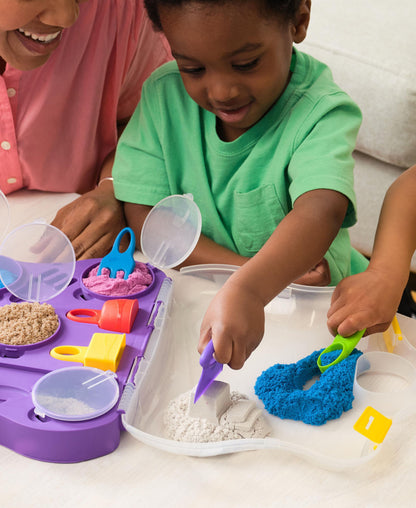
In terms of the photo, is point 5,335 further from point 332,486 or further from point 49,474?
point 332,486

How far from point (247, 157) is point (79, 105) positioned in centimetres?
31

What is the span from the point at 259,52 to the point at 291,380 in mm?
334

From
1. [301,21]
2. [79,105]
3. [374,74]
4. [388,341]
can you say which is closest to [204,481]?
[388,341]

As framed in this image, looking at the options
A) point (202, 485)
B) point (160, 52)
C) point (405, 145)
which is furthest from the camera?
point (405, 145)

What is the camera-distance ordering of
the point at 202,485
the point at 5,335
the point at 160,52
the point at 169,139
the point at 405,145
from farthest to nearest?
the point at 405,145 < the point at 160,52 < the point at 169,139 < the point at 5,335 < the point at 202,485

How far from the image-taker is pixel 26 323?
615 mm

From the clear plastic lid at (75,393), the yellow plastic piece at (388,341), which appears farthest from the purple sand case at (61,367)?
the yellow plastic piece at (388,341)

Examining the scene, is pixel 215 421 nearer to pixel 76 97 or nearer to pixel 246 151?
pixel 246 151

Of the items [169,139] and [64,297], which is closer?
[64,297]

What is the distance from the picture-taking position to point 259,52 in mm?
653

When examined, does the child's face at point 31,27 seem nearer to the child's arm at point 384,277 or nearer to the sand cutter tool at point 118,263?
the sand cutter tool at point 118,263

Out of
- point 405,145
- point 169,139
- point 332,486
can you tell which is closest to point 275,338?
point 332,486

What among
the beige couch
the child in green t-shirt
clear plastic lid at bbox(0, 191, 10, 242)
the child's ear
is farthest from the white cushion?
clear plastic lid at bbox(0, 191, 10, 242)

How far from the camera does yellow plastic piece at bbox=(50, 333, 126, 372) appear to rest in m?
0.58
